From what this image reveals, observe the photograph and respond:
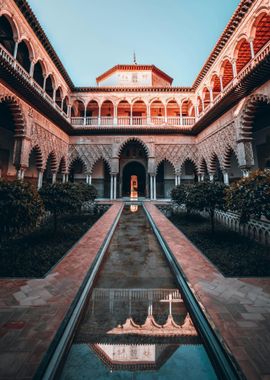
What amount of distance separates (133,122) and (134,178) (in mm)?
5925

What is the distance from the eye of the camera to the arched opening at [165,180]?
18.5 m

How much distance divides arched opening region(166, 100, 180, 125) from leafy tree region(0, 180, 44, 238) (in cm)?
1457

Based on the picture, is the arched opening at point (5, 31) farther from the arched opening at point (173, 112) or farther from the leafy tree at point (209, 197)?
the arched opening at point (173, 112)

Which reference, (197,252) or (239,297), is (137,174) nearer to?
(197,252)

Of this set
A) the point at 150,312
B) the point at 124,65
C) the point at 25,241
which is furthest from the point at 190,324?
the point at 124,65

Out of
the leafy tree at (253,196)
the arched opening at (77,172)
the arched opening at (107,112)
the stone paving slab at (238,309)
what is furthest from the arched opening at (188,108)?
the stone paving slab at (238,309)

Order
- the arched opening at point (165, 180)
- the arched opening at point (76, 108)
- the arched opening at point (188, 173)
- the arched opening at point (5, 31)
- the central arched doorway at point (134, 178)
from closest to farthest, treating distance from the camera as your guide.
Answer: the arched opening at point (5, 31) < the arched opening at point (76, 108) < the arched opening at point (188, 173) < the arched opening at point (165, 180) < the central arched doorway at point (134, 178)

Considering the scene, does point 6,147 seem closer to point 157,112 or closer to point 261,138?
point 157,112

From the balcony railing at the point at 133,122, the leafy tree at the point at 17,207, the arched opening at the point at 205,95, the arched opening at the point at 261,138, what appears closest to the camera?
the leafy tree at the point at 17,207

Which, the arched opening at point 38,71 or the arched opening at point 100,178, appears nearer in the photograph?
the arched opening at point 38,71

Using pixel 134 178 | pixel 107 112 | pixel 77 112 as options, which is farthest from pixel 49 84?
pixel 134 178

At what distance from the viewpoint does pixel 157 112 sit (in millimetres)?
19016

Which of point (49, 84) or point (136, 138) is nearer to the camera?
point (49, 84)

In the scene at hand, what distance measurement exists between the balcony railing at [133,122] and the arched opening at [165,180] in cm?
388
